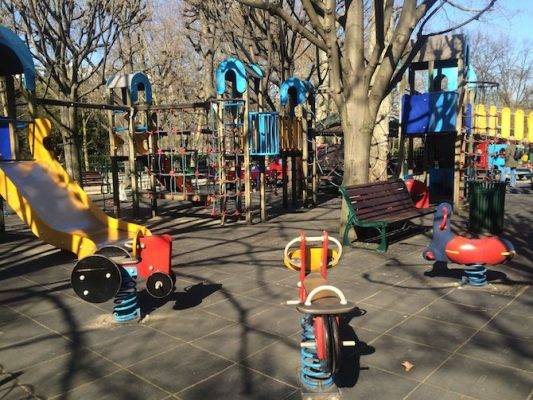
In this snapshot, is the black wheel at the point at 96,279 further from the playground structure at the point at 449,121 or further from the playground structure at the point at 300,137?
the playground structure at the point at 449,121

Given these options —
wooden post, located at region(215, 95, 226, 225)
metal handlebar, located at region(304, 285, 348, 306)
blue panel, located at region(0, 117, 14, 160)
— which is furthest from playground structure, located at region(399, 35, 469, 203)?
blue panel, located at region(0, 117, 14, 160)

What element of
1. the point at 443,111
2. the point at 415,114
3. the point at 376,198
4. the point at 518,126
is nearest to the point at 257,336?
the point at 376,198

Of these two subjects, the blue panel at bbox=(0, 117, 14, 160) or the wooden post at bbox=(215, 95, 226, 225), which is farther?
the wooden post at bbox=(215, 95, 226, 225)

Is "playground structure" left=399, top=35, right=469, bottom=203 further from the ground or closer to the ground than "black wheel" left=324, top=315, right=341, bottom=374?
further from the ground

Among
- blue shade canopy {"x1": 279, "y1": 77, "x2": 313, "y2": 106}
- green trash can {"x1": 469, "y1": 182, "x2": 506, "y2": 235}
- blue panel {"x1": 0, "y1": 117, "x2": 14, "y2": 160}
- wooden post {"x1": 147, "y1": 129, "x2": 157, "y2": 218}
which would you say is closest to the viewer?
green trash can {"x1": 469, "y1": 182, "x2": 506, "y2": 235}

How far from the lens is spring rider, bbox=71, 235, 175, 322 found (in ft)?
14.9

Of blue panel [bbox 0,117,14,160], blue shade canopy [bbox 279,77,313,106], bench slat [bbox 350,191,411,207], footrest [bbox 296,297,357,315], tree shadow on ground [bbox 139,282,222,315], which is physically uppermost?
blue shade canopy [bbox 279,77,313,106]

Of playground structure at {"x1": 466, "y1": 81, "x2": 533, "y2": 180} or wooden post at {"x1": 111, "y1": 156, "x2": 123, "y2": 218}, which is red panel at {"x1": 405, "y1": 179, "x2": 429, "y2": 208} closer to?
playground structure at {"x1": 466, "y1": 81, "x2": 533, "y2": 180}

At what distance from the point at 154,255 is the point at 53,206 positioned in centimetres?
459

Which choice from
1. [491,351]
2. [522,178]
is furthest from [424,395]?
[522,178]

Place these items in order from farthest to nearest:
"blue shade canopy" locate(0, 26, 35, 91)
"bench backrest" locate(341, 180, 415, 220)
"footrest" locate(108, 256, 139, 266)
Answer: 1. "blue shade canopy" locate(0, 26, 35, 91)
2. "bench backrest" locate(341, 180, 415, 220)
3. "footrest" locate(108, 256, 139, 266)

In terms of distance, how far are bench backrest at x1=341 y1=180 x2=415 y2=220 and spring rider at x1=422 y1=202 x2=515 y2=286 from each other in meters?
2.15

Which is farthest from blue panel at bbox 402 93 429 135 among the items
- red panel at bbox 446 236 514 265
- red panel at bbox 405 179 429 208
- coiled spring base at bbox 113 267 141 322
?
coiled spring base at bbox 113 267 141 322

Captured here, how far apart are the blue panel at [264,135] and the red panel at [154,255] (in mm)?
6711
